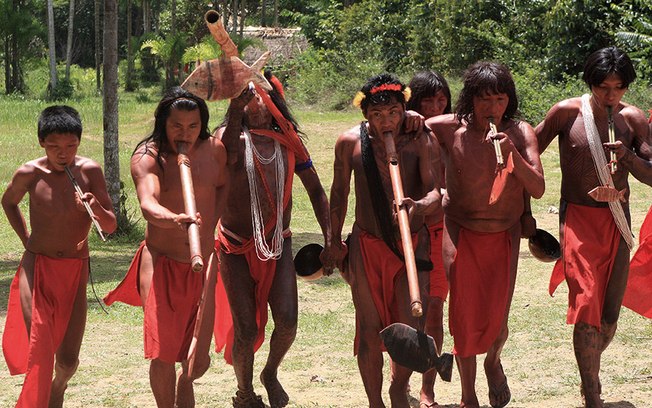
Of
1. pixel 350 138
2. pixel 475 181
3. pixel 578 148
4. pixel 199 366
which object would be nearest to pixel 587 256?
pixel 578 148

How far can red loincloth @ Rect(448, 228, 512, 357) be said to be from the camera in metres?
6.46

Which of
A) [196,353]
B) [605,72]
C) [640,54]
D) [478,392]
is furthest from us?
[640,54]

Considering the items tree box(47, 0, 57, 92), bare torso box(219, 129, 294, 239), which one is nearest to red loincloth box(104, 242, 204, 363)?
bare torso box(219, 129, 294, 239)

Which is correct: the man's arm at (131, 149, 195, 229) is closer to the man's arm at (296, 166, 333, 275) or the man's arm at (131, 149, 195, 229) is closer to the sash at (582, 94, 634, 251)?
the man's arm at (296, 166, 333, 275)

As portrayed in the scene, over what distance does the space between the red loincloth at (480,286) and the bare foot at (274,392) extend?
44.2 inches

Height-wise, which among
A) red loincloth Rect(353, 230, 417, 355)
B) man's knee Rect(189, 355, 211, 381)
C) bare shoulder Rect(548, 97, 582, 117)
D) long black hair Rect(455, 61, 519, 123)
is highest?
long black hair Rect(455, 61, 519, 123)

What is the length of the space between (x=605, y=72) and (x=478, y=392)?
2.20 metres

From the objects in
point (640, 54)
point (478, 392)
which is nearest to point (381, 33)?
point (640, 54)

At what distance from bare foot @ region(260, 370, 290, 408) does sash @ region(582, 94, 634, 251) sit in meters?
2.27

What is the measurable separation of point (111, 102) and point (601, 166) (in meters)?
8.42

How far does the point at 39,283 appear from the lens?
6.25 meters

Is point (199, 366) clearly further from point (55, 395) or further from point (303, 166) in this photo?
point (303, 166)

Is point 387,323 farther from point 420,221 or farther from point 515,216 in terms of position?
point 515,216

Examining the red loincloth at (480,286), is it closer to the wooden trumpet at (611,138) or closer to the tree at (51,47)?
the wooden trumpet at (611,138)
